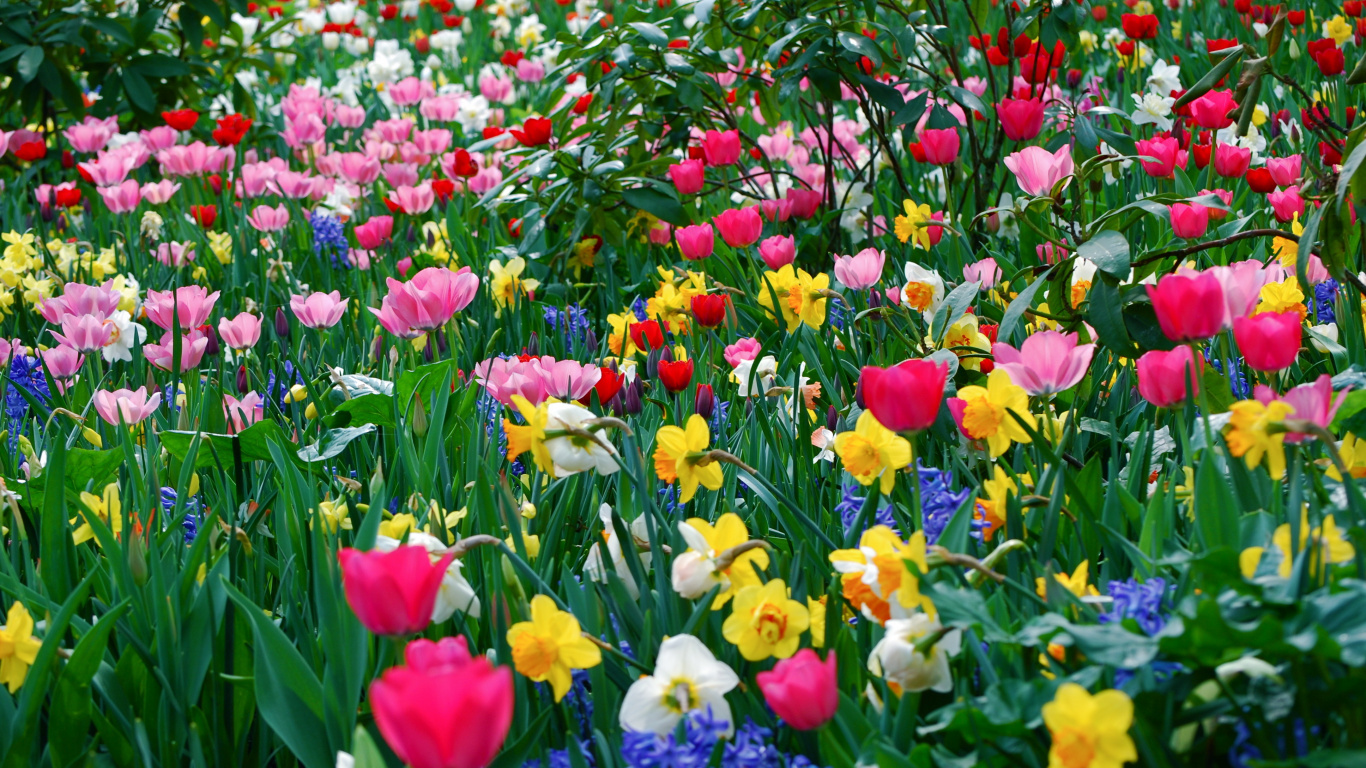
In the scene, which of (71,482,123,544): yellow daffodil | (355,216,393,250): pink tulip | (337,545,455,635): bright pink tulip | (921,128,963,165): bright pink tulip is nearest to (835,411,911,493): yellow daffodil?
(337,545,455,635): bright pink tulip

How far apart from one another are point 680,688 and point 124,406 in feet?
3.31

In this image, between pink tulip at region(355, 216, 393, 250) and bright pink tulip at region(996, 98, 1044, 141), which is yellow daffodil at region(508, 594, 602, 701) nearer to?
bright pink tulip at region(996, 98, 1044, 141)

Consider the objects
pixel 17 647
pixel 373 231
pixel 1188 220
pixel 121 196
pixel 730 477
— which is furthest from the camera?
pixel 121 196

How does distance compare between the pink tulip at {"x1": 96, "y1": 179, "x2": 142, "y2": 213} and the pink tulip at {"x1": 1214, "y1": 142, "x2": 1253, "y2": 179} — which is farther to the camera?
the pink tulip at {"x1": 96, "y1": 179, "x2": 142, "y2": 213}

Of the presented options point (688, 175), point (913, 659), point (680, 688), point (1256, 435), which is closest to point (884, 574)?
point (913, 659)

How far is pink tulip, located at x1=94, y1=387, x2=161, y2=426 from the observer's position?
149cm

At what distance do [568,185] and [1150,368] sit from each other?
1814mm

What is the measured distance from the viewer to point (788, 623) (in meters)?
0.87

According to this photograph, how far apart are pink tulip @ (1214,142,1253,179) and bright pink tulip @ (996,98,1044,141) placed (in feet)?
1.22

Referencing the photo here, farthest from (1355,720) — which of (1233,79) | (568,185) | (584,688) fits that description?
(1233,79)

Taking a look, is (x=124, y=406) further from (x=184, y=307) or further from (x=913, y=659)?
(x=913, y=659)

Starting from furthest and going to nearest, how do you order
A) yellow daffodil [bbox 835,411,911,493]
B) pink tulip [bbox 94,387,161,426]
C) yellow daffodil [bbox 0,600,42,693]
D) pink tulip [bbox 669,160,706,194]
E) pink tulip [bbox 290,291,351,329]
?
1. pink tulip [bbox 669,160,706,194]
2. pink tulip [bbox 290,291,351,329]
3. pink tulip [bbox 94,387,161,426]
4. yellow daffodil [bbox 835,411,911,493]
5. yellow daffodil [bbox 0,600,42,693]

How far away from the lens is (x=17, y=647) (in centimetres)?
94

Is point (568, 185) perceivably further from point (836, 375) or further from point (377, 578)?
point (377, 578)
